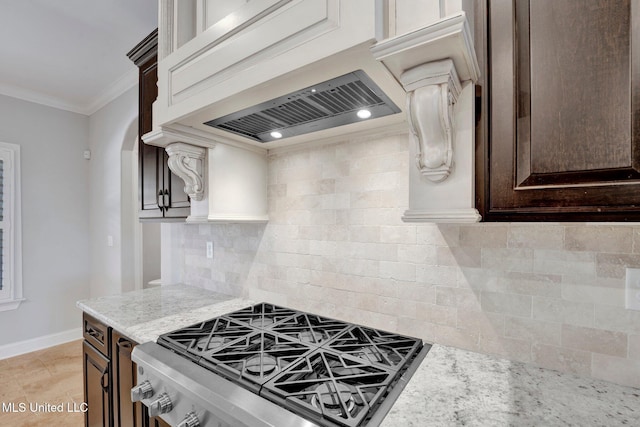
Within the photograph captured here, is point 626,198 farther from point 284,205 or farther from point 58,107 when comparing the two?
point 58,107

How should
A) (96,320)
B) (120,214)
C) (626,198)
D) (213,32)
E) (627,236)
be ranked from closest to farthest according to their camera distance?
1. (626,198)
2. (627,236)
3. (213,32)
4. (96,320)
5. (120,214)

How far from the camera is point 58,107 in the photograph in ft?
11.5

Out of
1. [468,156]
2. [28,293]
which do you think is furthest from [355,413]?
[28,293]

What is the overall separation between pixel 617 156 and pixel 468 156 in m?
0.31

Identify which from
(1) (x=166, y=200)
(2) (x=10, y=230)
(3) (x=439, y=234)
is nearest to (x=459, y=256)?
(3) (x=439, y=234)

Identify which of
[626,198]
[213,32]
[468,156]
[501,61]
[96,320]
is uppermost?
[213,32]

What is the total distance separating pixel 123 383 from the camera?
1.46 meters

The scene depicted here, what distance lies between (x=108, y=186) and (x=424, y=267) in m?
3.55

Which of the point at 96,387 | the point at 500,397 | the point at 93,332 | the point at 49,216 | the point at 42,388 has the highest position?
the point at 49,216

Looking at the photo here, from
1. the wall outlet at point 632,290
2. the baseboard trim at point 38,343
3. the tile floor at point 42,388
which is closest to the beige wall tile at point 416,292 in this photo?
the wall outlet at point 632,290

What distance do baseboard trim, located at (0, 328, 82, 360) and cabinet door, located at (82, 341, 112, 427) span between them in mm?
2222

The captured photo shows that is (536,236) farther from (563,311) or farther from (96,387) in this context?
(96,387)

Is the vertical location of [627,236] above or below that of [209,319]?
above

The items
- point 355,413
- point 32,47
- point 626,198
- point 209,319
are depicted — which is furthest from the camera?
point 32,47
